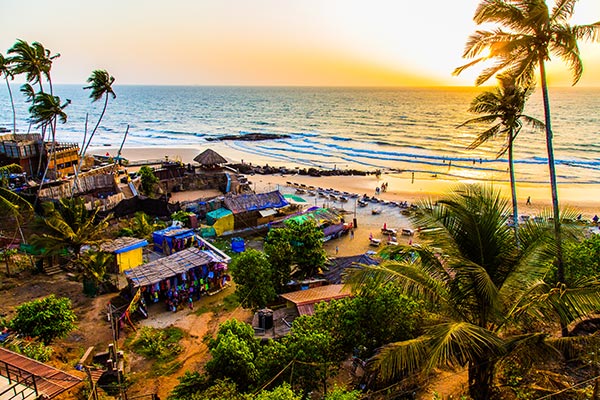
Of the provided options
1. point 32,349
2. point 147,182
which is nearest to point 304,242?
point 32,349

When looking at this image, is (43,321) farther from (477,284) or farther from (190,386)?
(477,284)

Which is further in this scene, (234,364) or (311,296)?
(311,296)

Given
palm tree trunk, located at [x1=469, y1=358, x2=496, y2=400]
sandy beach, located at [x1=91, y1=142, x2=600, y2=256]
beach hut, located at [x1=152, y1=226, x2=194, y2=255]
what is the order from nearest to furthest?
palm tree trunk, located at [x1=469, y1=358, x2=496, y2=400]
beach hut, located at [x1=152, y1=226, x2=194, y2=255]
sandy beach, located at [x1=91, y1=142, x2=600, y2=256]

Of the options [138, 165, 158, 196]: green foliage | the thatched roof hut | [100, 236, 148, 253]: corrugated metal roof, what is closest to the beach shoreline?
the thatched roof hut

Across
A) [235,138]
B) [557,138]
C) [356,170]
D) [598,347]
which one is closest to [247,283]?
[598,347]

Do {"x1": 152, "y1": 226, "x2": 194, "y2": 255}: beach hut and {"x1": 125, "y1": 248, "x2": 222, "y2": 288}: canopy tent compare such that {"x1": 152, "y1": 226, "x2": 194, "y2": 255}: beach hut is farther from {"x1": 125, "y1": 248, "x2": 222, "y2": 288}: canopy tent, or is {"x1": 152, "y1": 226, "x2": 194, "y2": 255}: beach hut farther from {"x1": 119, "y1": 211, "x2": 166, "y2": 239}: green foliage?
{"x1": 119, "y1": 211, "x2": 166, "y2": 239}: green foliage

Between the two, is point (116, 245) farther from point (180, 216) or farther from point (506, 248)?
point (506, 248)
